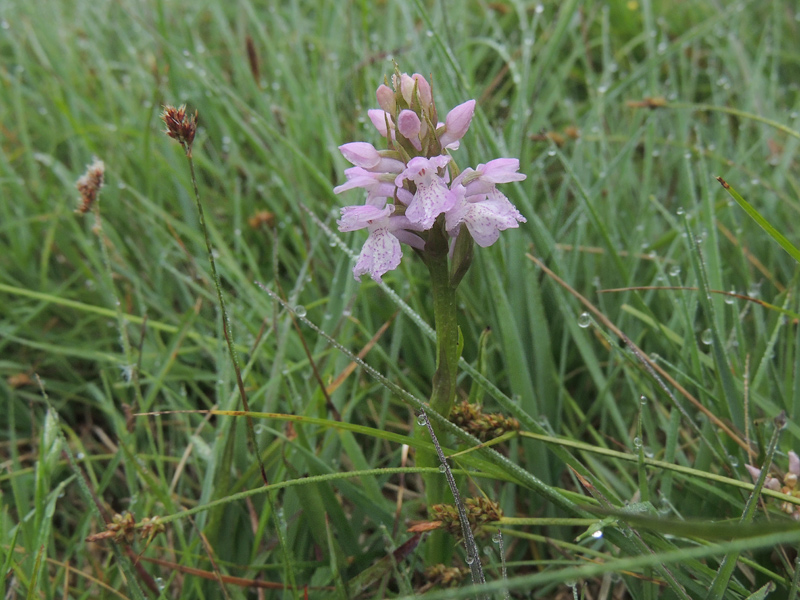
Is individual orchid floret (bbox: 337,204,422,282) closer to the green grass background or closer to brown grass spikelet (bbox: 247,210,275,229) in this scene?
the green grass background

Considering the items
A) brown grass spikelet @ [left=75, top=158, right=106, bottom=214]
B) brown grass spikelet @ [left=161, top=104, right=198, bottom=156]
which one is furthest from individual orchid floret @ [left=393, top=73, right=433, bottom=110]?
brown grass spikelet @ [left=75, top=158, right=106, bottom=214]

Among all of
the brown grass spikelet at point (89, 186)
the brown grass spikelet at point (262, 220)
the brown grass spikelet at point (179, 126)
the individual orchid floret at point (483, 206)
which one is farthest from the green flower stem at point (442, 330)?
the brown grass spikelet at point (262, 220)

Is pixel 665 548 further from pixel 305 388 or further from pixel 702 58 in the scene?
pixel 702 58

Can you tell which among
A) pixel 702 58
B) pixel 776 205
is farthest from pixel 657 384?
pixel 702 58

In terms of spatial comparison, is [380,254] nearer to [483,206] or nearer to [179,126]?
[483,206]

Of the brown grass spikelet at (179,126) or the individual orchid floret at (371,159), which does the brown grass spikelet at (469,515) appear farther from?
the brown grass spikelet at (179,126)

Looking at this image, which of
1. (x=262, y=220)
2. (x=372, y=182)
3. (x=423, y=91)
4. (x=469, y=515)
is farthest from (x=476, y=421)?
(x=262, y=220)
